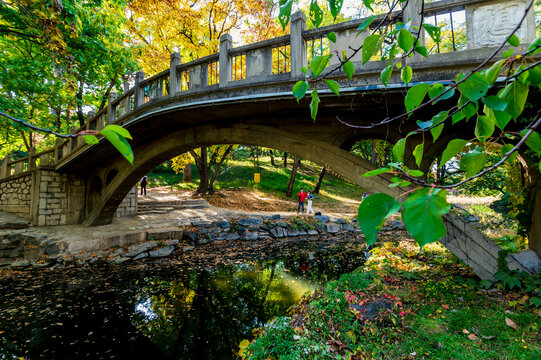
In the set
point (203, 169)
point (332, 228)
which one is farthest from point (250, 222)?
point (203, 169)

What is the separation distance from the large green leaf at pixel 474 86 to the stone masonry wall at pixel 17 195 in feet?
41.7

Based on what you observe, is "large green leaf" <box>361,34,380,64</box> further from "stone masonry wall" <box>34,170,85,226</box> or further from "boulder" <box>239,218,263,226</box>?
"stone masonry wall" <box>34,170,85,226</box>

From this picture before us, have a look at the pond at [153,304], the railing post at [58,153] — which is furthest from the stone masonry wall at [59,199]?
the pond at [153,304]

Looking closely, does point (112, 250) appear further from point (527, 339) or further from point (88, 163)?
point (527, 339)

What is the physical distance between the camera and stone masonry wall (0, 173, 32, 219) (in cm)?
952

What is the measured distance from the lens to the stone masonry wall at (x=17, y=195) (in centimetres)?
952

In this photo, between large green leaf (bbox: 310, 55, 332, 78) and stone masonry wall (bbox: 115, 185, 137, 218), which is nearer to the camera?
large green leaf (bbox: 310, 55, 332, 78)

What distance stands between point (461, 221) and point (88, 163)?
10908 mm

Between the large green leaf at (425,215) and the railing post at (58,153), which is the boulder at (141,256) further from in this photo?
the large green leaf at (425,215)

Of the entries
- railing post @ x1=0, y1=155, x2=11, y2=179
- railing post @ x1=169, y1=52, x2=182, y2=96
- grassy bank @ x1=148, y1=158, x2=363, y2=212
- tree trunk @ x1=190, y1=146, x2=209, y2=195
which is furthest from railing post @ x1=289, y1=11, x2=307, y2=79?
grassy bank @ x1=148, y1=158, x2=363, y2=212

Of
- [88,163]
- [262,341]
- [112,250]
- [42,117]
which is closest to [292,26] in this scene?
[262,341]

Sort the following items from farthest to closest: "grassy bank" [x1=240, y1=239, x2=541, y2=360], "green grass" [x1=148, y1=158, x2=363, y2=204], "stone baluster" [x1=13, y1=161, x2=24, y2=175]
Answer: "green grass" [x1=148, y1=158, x2=363, y2=204], "stone baluster" [x1=13, y1=161, x2=24, y2=175], "grassy bank" [x1=240, y1=239, x2=541, y2=360]

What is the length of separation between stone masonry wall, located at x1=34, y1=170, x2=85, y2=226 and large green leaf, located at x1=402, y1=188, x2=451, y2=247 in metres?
12.0

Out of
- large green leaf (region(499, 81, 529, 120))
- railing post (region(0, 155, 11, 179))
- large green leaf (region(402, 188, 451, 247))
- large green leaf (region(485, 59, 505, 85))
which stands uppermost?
railing post (region(0, 155, 11, 179))
